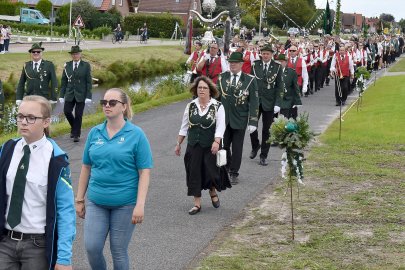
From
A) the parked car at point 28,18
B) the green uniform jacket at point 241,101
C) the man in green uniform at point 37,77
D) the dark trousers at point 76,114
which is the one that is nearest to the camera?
the green uniform jacket at point 241,101

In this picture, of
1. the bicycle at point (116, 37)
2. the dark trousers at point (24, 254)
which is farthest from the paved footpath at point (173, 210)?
the bicycle at point (116, 37)

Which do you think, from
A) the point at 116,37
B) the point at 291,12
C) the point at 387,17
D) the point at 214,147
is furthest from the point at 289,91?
the point at 387,17

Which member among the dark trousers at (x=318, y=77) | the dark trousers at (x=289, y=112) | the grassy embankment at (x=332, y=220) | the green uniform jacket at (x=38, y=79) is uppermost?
the green uniform jacket at (x=38, y=79)

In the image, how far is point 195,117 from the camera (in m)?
9.64

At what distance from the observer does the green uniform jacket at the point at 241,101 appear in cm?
1160

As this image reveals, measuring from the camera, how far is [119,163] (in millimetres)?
6035

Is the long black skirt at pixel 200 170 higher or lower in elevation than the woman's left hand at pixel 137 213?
lower

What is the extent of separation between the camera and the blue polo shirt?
604 cm

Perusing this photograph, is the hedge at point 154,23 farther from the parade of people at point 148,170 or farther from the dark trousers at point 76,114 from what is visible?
the dark trousers at point 76,114

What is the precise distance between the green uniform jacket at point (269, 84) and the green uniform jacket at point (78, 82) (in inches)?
134

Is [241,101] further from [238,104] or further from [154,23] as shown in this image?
[154,23]

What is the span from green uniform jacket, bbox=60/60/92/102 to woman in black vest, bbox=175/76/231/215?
5.74m

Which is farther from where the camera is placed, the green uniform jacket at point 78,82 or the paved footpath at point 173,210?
the green uniform jacket at point 78,82

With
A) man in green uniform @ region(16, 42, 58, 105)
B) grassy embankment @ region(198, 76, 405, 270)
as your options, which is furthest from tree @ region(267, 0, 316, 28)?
man in green uniform @ region(16, 42, 58, 105)
